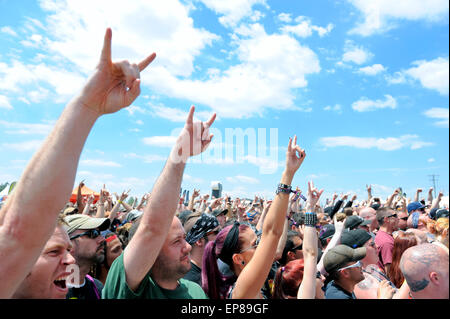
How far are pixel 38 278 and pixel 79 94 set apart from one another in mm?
1334

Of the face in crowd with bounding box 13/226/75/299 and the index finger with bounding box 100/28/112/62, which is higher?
the index finger with bounding box 100/28/112/62

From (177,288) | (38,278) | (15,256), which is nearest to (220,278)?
(177,288)

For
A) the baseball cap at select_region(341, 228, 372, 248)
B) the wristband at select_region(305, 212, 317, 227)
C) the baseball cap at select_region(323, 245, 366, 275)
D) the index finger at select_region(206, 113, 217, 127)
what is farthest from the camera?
the baseball cap at select_region(341, 228, 372, 248)

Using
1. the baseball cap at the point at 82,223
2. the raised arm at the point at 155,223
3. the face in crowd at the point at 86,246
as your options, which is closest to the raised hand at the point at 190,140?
the raised arm at the point at 155,223

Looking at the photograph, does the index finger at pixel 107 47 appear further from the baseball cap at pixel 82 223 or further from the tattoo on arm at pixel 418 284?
the baseball cap at pixel 82 223

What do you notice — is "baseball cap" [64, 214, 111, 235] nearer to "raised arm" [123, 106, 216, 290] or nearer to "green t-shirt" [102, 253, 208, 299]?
"green t-shirt" [102, 253, 208, 299]

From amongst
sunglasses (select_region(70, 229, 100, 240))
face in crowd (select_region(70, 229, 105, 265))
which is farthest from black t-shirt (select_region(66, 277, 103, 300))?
sunglasses (select_region(70, 229, 100, 240))

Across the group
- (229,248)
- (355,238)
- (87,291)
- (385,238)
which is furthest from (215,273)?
A: (385,238)

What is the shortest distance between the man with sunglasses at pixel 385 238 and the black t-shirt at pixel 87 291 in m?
4.75

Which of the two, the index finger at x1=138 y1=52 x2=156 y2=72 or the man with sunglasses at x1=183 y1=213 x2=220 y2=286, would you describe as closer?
the index finger at x1=138 y1=52 x2=156 y2=72

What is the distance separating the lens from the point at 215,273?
9.74 ft

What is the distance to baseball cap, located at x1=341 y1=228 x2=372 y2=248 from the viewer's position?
448 centimetres

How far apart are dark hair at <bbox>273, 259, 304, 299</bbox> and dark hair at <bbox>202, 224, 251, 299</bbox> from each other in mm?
757

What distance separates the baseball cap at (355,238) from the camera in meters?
4.48
